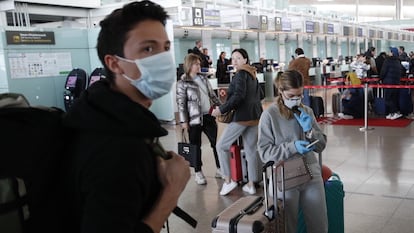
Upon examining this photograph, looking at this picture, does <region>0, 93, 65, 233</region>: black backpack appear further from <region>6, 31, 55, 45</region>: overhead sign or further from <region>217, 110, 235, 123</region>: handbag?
<region>6, 31, 55, 45</region>: overhead sign

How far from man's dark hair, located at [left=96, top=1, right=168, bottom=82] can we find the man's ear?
0.4 inches

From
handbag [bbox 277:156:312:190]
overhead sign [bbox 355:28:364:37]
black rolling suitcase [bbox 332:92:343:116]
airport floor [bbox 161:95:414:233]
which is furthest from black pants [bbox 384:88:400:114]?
overhead sign [bbox 355:28:364:37]

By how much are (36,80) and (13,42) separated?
0.98m

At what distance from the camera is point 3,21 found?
996 centimetres

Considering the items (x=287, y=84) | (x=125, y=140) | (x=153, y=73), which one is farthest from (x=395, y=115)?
(x=125, y=140)

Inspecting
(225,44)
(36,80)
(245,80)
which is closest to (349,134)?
(245,80)

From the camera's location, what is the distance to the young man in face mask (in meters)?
1.00

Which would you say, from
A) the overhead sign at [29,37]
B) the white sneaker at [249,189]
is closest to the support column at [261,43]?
the overhead sign at [29,37]

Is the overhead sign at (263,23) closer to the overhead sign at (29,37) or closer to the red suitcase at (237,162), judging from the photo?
the overhead sign at (29,37)

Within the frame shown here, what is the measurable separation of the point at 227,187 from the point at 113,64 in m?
4.08

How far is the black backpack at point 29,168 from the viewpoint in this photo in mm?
1026

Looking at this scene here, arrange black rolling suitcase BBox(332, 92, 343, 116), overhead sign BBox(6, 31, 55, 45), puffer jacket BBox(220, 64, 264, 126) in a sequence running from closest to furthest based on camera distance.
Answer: puffer jacket BBox(220, 64, 264, 126) < overhead sign BBox(6, 31, 55, 45) < black rolling suitcase BBox(332, 92, 343, 116)

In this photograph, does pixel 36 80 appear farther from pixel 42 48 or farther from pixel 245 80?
pixel 245 80

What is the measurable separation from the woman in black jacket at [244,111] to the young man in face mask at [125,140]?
3.57 metres
